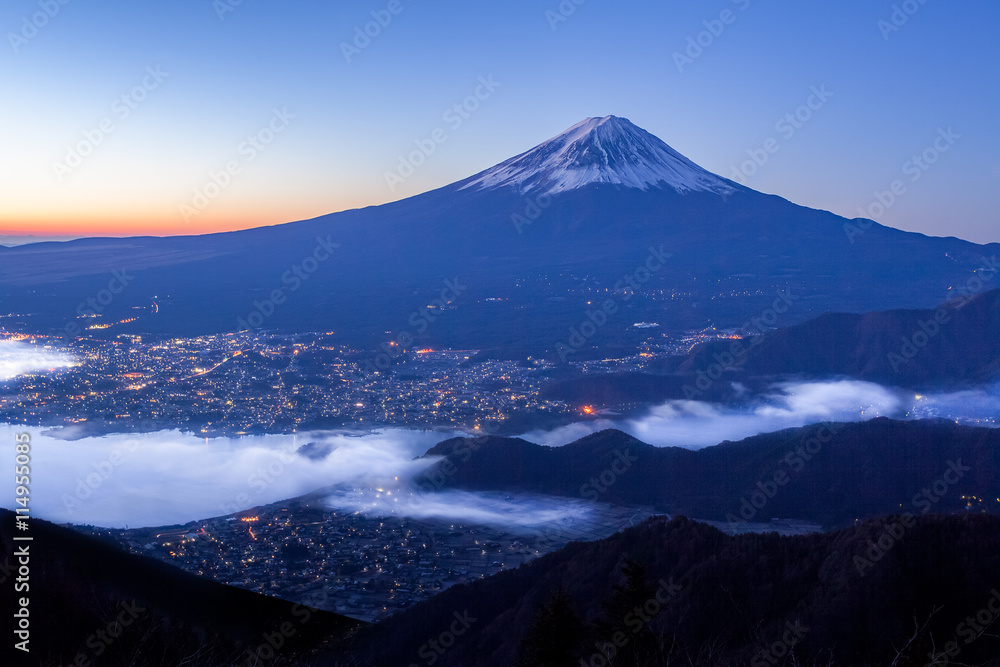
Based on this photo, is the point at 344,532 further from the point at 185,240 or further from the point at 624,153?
the point at 185,240

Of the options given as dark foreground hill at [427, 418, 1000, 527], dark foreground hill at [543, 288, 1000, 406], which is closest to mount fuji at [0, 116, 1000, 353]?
dark foreground hill at [543, 288, 1000, 406]

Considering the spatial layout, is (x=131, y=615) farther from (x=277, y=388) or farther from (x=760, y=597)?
(x=277, y=388)

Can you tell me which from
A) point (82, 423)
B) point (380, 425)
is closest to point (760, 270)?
point (380, 425)

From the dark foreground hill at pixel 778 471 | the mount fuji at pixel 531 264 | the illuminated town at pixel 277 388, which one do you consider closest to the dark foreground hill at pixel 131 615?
the dark foreground hill at pixel 778 471

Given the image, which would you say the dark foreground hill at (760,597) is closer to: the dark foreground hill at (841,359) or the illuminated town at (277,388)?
the illuminated town at (277,388)

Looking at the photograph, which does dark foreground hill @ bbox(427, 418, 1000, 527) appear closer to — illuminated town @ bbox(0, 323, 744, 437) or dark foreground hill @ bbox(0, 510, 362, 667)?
illuminated town @ bbox(0, 323, 744, 437)

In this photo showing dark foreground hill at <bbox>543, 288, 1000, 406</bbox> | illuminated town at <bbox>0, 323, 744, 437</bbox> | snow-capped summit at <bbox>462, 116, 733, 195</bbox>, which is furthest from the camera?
snow-capped summit at <bbox>462, 116, 733, 195</bbox>
